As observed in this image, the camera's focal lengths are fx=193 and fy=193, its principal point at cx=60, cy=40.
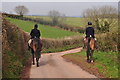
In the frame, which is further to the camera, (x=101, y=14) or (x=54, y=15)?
(x=54, y=15)

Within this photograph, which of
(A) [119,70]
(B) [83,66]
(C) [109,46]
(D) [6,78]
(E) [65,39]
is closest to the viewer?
(D) [6,78]

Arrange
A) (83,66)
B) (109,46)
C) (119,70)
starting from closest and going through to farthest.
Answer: (119,70) → (83,66) → (109,46)

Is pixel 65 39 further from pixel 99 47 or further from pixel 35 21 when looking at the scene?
pixel 35 21

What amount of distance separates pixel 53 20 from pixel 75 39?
21660mm

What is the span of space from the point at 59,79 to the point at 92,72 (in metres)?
1.99

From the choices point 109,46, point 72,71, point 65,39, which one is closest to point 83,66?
point 72,71

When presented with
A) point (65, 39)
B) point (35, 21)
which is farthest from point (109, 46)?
point (35, 21)

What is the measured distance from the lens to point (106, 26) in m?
32.2

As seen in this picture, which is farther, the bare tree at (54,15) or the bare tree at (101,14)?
the bare tree at (54,15)

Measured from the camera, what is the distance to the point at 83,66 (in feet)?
34.7

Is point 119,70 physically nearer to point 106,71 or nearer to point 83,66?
point 106,71

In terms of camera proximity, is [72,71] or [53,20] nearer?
[72,71]

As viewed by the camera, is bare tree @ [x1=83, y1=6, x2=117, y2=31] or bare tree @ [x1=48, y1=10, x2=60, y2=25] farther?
bare tree @ [x1=48, y1=10, x2=60, y2=25]

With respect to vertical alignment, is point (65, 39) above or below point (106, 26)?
below
